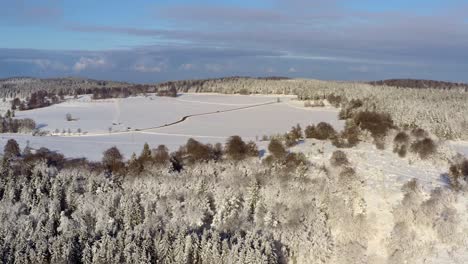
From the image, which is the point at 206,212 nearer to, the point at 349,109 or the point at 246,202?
the point at 246,202

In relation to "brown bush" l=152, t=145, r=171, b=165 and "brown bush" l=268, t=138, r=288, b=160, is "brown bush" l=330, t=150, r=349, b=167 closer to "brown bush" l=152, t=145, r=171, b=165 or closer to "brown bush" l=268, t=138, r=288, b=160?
"brown bush" l=268, t=138, r=288, b=160

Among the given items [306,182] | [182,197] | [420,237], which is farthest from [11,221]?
[420,237]

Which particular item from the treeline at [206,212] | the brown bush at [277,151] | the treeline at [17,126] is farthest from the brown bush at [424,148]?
the treeline at [17,126]

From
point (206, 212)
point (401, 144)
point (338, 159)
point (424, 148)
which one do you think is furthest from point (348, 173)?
point (206, 212)

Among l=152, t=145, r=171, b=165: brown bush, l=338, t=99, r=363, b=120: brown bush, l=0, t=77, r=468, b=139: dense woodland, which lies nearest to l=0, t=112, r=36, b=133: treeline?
l=152, t=145, r=171, b=165: brown bush

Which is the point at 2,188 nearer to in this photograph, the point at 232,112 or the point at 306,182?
the point at 306,182

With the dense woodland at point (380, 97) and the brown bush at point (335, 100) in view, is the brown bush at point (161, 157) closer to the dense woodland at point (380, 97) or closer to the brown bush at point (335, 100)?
the dense woodland at point (380, 97)
